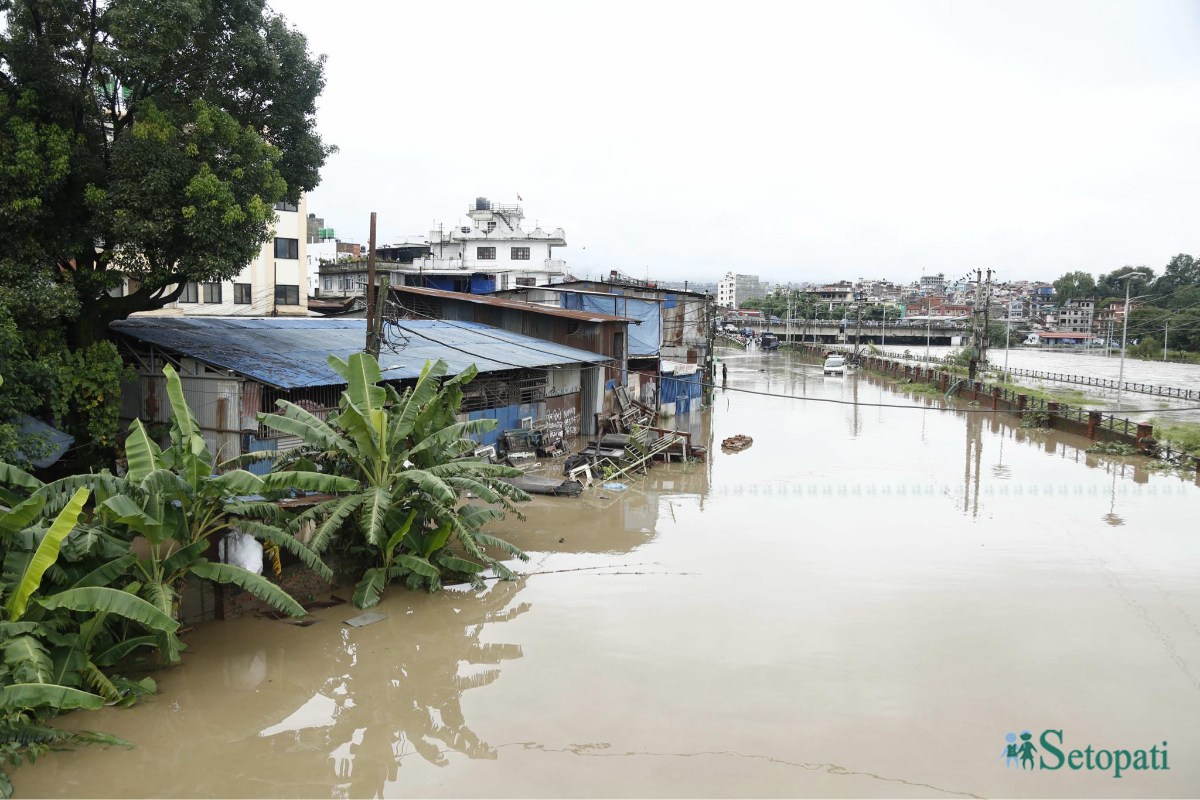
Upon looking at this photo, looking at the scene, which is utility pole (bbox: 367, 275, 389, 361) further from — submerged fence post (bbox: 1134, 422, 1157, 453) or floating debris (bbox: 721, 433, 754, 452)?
submerged fence post (bbox: 1134, 422, 1157, 453)

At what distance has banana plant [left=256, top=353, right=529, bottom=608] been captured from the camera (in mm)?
11641

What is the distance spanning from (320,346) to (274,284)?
18.0m

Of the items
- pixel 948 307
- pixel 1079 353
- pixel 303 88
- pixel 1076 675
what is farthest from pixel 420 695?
pixel 948 307

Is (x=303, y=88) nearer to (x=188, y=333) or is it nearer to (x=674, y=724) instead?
(x=188, y=333)

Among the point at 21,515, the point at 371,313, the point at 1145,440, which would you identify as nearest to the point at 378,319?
the point at 371,313

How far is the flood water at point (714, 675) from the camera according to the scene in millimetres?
8016

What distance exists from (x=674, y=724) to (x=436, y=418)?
635cm

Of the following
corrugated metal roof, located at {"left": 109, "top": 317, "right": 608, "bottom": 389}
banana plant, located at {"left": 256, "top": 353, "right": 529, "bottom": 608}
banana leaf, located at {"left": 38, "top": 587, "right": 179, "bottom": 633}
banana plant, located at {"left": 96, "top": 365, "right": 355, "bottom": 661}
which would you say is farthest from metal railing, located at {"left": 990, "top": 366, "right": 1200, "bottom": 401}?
banana leaf, located at {"left": 38, "top": 587, "right": 179, "bottom": 633}

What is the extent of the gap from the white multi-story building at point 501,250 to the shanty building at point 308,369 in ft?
85.1

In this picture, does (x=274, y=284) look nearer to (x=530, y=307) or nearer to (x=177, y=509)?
(x=530, y=307)

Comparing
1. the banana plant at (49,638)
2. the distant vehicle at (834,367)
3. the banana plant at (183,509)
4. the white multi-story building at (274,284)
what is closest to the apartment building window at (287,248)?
the white multi-story building at (274,284)

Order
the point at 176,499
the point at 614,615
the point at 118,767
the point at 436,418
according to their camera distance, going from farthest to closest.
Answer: the point at 436,418 → the point at 614,615 → the point at 176,499 → the point at 118,767

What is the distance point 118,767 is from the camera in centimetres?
790

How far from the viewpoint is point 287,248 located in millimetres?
36125
